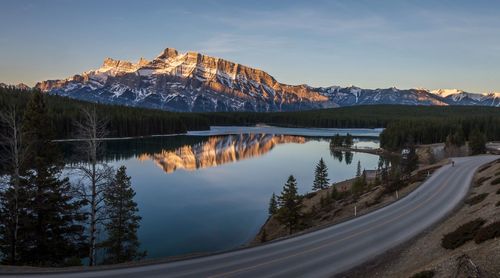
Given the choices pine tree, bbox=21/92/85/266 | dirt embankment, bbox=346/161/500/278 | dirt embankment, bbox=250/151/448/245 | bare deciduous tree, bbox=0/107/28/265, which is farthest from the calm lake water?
dirt embankment, bbox=346/161/500/278

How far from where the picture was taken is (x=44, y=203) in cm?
3225

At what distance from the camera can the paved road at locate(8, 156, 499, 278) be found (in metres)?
→ 22.6

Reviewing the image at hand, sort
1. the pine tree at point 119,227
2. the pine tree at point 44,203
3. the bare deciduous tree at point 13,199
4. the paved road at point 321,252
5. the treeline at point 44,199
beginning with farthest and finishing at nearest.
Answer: the pine tree at point 119,227 < the pine tree at point 44,203 < the treeline at point 44,199 < the bare deciduous tree at point 13,199 < the paved road at point 321,252

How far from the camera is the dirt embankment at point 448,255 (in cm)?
1720

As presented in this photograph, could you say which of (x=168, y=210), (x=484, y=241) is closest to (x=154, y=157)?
(x=168, y=210)

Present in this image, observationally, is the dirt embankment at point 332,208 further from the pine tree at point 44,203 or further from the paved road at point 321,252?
the pine tree at point 44,203

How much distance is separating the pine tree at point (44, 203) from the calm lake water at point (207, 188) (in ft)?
30.3

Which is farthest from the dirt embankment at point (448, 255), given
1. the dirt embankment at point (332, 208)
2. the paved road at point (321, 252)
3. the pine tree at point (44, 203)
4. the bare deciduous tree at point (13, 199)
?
the bare deciduous tree at point (13, 199)

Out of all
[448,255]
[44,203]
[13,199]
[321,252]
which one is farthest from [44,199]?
[448,255]

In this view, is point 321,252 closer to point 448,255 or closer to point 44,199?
point 448,255

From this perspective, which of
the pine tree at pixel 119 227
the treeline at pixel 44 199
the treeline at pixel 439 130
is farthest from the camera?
the treeline at pixel 439 130

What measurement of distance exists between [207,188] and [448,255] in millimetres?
57813

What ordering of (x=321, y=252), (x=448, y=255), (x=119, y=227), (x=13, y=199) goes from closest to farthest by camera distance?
(x=448, y=255), (x=321, y=252), (x=13, y=199), (x=119, y=227)

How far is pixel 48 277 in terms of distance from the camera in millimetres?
20969
